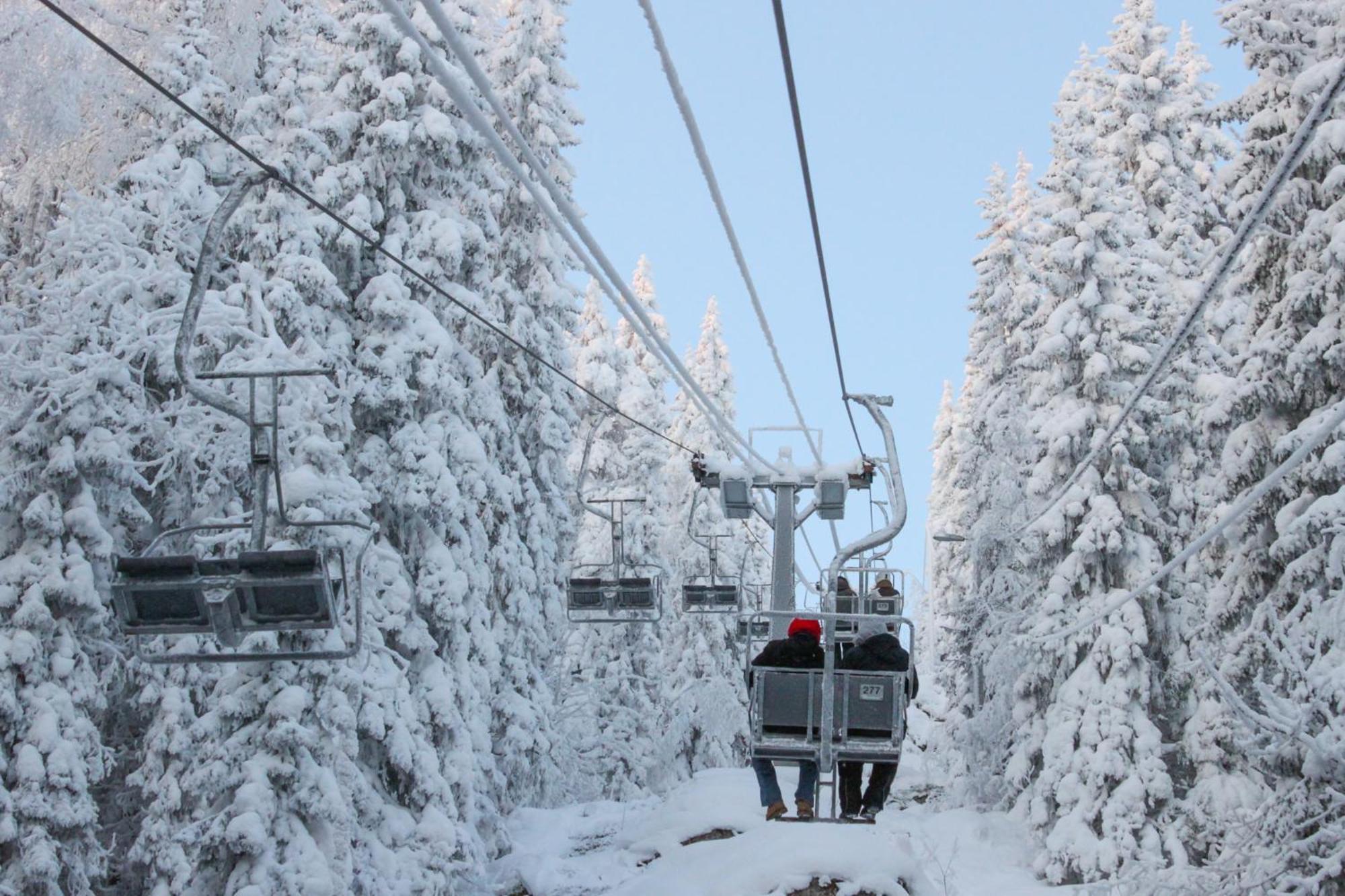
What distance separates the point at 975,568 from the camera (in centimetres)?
3186

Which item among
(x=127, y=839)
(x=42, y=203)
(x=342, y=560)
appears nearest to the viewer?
(x=342, y=560)

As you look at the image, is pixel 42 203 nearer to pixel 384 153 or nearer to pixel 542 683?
pixel 384 153

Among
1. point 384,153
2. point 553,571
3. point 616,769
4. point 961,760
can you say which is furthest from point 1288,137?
point 616,769

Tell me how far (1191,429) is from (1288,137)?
892 cm

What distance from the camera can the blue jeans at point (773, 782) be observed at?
12828mm

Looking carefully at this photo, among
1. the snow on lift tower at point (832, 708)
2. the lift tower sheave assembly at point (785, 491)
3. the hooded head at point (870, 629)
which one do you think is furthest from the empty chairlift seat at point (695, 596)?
the snow on lift tower at point (832, 708)

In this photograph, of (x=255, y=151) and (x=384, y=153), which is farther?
(x=384, y=153)

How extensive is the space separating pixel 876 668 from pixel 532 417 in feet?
45.0

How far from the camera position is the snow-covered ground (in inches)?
387

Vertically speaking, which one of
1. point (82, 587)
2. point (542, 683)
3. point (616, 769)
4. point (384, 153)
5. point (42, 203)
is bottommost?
point (616, 769)

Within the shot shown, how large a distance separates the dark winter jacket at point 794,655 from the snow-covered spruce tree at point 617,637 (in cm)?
1972

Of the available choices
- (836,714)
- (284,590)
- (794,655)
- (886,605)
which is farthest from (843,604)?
(284,590)

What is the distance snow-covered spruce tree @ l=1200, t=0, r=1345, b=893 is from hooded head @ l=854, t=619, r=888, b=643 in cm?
382

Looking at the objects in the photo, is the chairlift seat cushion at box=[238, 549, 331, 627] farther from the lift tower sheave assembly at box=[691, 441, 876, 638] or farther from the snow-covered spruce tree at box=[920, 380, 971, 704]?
the snow-covered spruce tree at box=[920, 380, 971, 704]
